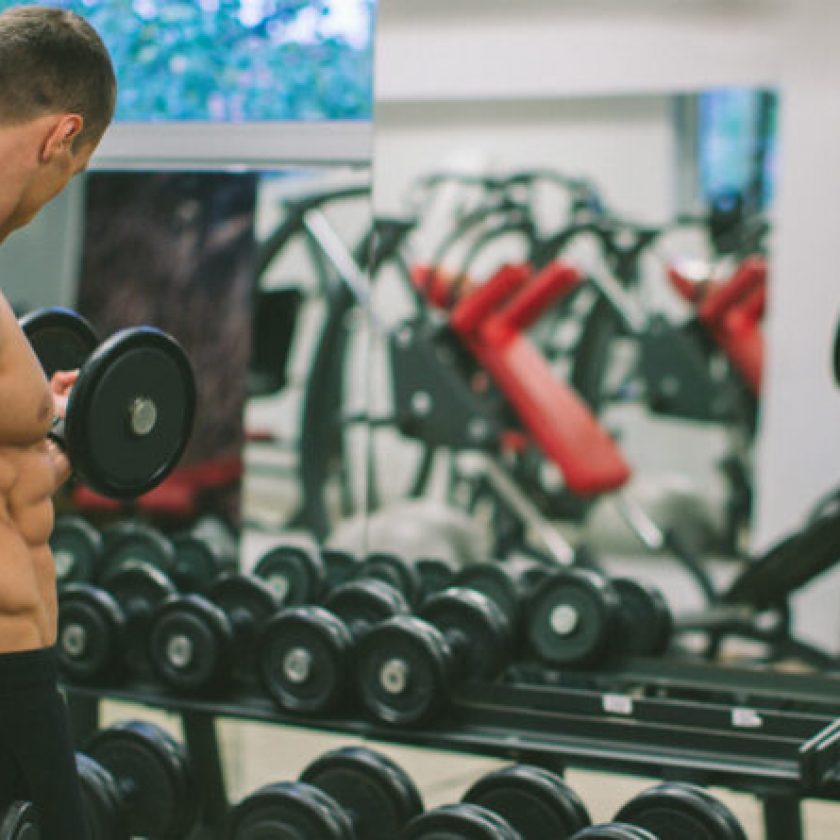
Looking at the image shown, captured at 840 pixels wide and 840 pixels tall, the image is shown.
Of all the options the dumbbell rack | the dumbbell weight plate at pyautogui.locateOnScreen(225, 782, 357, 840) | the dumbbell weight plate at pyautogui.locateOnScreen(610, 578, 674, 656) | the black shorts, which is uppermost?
the black shorts

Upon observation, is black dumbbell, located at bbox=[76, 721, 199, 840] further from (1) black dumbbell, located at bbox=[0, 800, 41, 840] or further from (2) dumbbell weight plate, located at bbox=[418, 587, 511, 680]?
(1) black dumbbell, located at bbox=[0, 800, 41, 840]

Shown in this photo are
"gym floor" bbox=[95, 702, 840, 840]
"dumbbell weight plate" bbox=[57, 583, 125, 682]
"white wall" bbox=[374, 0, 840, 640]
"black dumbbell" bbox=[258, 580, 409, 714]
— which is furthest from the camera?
"white wall" bbox=[374, 0, 840, 640]

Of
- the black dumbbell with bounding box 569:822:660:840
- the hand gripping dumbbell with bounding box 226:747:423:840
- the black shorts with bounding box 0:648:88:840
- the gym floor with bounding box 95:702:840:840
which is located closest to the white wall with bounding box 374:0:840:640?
the gym floor with bounding box 95:702:840:840

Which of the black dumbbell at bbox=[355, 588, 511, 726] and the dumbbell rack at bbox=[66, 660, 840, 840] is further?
the black dumbbell at bbox=[355, 588, 511, 726]

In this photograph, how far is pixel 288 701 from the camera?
8.79 feet

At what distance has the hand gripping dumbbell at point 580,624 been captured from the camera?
10.3 ft

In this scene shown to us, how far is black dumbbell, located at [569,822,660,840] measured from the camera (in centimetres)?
201


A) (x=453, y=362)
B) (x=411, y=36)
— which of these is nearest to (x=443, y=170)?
(x=411, y=36)

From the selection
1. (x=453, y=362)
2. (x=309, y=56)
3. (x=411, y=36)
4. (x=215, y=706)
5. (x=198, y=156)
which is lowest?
(x=215, y=706)

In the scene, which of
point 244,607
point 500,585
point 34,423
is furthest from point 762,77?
point 34,423

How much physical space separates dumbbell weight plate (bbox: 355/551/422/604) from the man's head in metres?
1.91

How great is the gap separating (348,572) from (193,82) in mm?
1292

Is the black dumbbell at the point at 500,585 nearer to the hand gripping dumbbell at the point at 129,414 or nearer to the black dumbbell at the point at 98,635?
the black dumbbell at the point at 98,635

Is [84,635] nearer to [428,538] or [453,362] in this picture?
[428,538]
